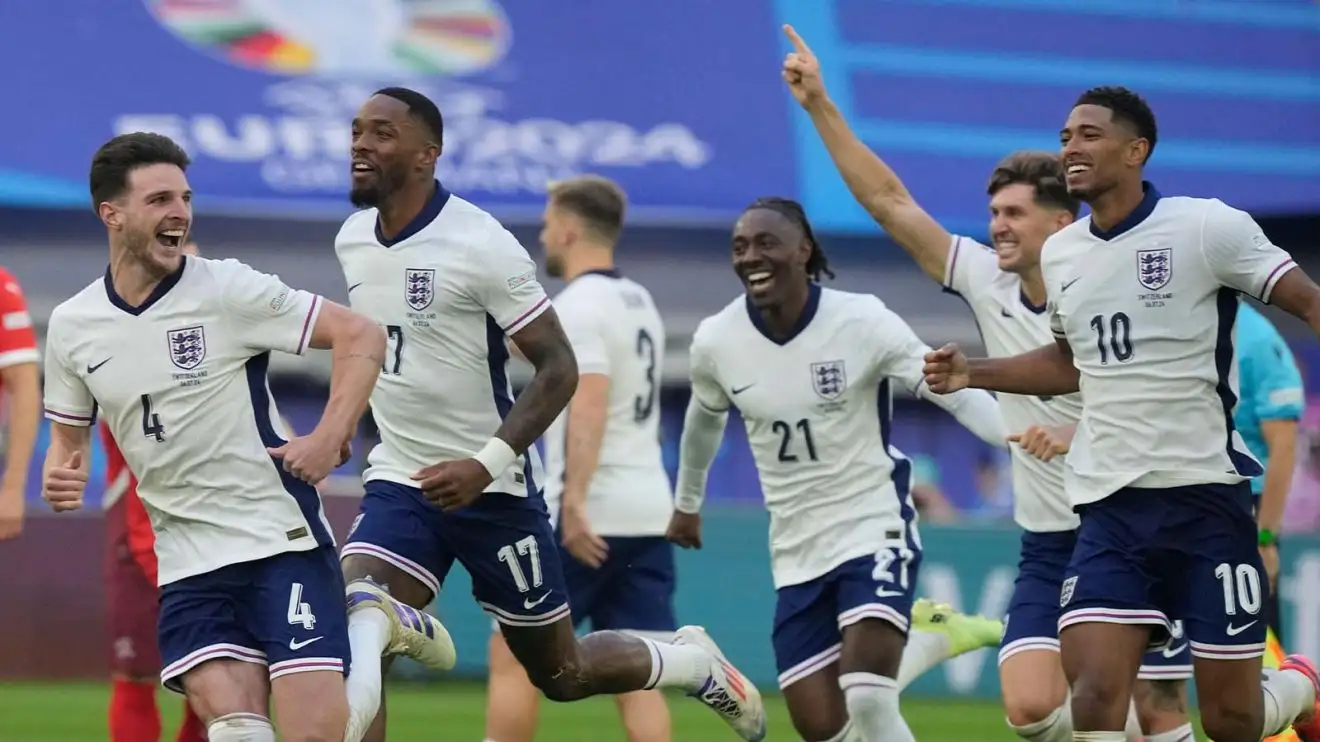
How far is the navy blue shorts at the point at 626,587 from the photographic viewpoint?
980 cm

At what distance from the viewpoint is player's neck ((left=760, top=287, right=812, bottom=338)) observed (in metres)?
8.73

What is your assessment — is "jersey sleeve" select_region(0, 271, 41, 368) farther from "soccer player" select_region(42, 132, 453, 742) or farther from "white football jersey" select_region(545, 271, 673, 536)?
"white football jersey" select_region(545, 271, 673, 536)

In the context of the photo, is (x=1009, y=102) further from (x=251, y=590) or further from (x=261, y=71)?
(x=251, y=590)

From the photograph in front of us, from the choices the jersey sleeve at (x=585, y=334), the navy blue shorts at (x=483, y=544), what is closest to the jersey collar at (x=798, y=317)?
the jersey sleeve at (x=585, y=334)

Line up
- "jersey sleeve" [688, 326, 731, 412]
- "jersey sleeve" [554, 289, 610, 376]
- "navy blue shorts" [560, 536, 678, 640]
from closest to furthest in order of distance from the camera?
"jersey sleeve" [688, 326, 731, 412], "jersey sleeve" [554, 289, 610, 376], "navy blue shorts" [560, 536, 678, 640]

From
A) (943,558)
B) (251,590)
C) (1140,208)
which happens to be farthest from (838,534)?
(943,558)

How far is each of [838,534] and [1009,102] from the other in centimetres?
1762

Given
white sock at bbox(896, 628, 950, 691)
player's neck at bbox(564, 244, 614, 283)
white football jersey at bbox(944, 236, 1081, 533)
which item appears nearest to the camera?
white football jersey at bbox(944, 236, 1081, 533)

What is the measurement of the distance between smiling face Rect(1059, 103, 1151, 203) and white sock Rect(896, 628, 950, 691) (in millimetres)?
2717

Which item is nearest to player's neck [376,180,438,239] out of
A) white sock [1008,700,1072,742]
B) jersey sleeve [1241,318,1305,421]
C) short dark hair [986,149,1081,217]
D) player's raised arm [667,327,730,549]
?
player's raised arm [667,327,730,549]

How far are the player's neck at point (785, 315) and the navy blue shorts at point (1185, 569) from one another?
5.97 ft

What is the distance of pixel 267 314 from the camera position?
6812 millimetres

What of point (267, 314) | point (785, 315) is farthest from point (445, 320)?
point (785, 315)

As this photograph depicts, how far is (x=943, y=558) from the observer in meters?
15.5
